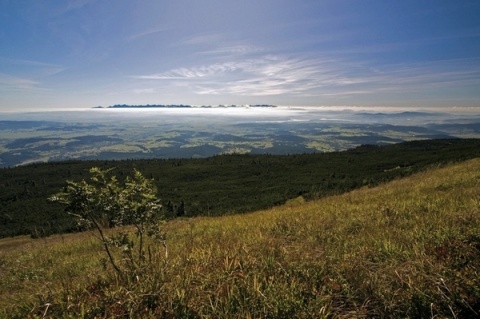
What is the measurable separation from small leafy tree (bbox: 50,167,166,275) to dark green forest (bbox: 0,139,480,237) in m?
41.4

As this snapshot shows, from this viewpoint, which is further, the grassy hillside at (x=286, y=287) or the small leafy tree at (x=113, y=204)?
the small leafy tree at (x=113, y=204)

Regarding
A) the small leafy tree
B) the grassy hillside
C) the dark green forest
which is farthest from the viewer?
the dark green forest

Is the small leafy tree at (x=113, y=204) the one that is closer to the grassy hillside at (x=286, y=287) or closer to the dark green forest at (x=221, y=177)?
the grassy hillside at (x=286, y=287)

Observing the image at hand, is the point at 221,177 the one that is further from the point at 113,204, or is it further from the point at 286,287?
the point at 286,287

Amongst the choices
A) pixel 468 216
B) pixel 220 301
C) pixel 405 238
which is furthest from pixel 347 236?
pixel 220 301

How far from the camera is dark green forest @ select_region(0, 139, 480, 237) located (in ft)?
177

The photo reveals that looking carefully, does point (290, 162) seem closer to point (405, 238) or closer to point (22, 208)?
point (22, 208)

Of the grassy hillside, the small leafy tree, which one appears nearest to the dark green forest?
the small leafy tree

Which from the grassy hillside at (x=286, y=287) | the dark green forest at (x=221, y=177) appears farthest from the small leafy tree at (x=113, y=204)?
the dark green forest at (x=221, y=177)

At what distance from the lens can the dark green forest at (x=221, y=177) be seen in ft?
177

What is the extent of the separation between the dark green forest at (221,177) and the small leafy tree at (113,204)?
41444mm

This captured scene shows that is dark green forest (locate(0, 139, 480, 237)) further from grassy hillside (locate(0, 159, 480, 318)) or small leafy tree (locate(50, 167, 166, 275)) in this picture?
grassy hillside (locate(0, 159, 480, 318))

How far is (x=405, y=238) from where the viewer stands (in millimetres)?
4824

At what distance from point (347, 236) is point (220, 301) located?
3954mm
